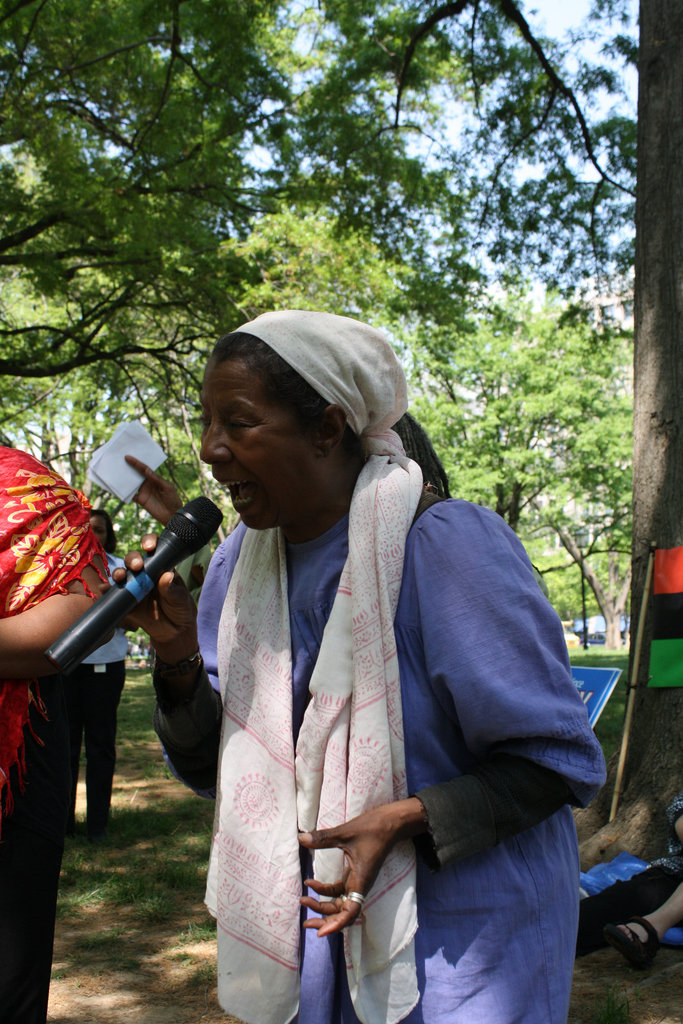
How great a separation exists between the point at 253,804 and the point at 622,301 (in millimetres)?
11130

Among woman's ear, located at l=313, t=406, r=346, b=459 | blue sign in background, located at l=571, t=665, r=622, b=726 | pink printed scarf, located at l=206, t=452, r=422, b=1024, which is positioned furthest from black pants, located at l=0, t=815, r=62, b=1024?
blue sign in background, located at l=571, t=665, r=622, b=726

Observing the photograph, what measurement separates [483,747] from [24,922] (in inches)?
50.7

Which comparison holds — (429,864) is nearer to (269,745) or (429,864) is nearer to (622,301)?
(269,745)

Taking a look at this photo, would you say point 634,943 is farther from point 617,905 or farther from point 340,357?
point 340,357

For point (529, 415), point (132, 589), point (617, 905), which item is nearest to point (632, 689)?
point (617, 905)

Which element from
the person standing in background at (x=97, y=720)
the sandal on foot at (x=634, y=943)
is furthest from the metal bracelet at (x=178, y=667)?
→ the person standing in background at (x=97, y=720)

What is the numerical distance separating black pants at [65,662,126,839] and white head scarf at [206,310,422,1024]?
4.91 metres

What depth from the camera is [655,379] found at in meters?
5.57

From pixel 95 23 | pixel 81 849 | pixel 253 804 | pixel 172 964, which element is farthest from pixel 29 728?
pixel 95 23

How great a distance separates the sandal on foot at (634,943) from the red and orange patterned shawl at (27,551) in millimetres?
3090

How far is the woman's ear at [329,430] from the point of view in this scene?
1.70 m

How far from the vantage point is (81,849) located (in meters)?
6.13

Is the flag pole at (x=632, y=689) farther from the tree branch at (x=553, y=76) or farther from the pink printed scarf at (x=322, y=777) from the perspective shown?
the tree branch at (x=553, y=76)

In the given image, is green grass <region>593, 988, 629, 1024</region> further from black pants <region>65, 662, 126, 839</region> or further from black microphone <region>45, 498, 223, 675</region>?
black pants <region>65, 662, 126, 839</region>
